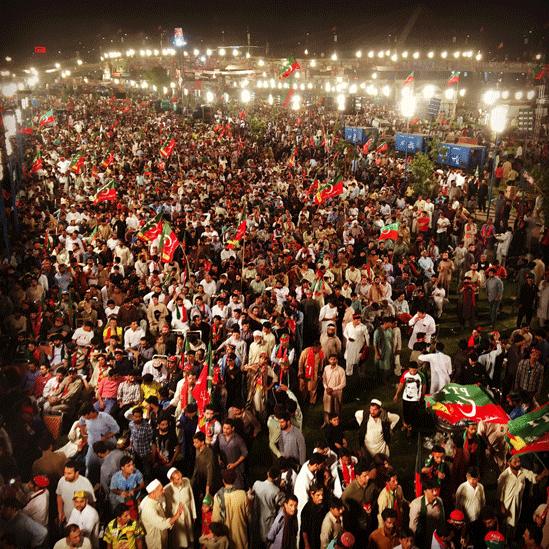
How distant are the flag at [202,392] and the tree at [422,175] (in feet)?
50.6

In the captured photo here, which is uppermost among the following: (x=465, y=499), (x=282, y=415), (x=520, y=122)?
(x=520, y=122)

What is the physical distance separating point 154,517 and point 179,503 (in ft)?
1.06

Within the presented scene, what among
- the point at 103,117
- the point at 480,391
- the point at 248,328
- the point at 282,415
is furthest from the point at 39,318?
the point at 103,117

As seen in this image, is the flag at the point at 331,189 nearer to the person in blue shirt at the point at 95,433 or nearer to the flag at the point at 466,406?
the flag at the point at 466,406

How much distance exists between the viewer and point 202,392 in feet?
25.6

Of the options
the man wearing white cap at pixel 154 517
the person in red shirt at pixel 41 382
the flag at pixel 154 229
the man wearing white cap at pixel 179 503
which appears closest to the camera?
the man wearing white cap at pixel 154 517

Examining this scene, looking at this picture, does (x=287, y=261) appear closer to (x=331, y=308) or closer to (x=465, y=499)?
(x=331, y=308)

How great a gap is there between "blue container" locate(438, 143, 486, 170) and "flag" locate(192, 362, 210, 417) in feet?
71.1

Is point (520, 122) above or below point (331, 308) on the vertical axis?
above

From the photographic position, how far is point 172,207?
17922mm

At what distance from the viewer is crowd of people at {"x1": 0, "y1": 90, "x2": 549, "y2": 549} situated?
6.07m

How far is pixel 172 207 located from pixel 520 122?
1931 centimetres

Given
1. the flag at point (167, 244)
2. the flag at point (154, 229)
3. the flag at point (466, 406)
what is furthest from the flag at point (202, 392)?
the flag at point (154, 229)

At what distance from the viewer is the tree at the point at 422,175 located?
70.1 ft
